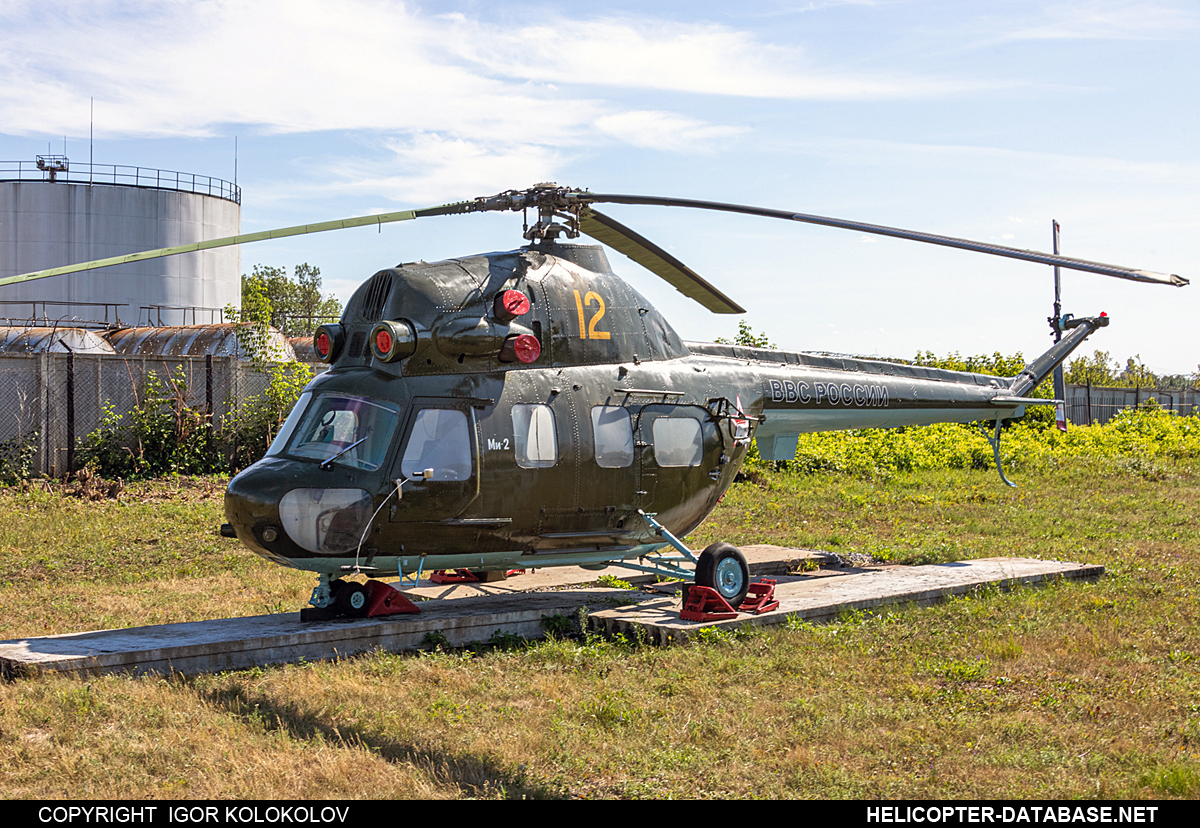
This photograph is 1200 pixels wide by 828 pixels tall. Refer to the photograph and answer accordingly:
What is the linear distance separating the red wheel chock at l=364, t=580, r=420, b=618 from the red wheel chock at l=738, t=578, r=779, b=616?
3.36 m

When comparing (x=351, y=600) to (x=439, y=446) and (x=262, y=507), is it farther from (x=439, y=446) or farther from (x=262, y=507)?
(x=439, y=446)

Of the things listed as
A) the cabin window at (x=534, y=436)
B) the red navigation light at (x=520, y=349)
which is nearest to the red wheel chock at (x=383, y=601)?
the cabin window at (x=534, y=436)

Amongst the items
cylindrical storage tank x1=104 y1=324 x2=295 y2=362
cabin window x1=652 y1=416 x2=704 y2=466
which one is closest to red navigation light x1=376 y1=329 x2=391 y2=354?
cabin window x1=652 y1=416 x2=704 y2=466

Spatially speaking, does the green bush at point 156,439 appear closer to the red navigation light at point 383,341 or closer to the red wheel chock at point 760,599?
the red navigation light at point 383,341

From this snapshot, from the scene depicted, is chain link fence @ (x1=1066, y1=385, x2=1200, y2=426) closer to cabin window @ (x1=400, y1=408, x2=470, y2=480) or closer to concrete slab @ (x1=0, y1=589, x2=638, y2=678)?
concrete slab @ (x1=0, y1=589, x2=638, y2=678)

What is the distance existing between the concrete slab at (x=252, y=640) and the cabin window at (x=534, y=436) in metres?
1.54

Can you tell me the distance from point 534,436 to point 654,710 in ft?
10.1

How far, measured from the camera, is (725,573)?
10320 millimetres

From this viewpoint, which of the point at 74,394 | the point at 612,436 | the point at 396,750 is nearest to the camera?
the point at 396,750

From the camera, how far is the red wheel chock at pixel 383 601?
9359mm

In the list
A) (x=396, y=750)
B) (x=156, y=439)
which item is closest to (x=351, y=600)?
(x=396, y=750)

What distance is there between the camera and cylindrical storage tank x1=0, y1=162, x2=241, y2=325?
42906 millimetres

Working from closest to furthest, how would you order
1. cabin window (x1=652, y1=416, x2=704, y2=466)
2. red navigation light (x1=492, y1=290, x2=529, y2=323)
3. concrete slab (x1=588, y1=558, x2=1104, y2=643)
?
red navigation light (x1=492, y1=290, x2=529, y2=323) < concrete slab (x1=588, y1=558, x2=1104, y2=643) < cabin window (x1=652, y1=416, x2=704, y2=466)

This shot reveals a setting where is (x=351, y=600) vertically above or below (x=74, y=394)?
below
